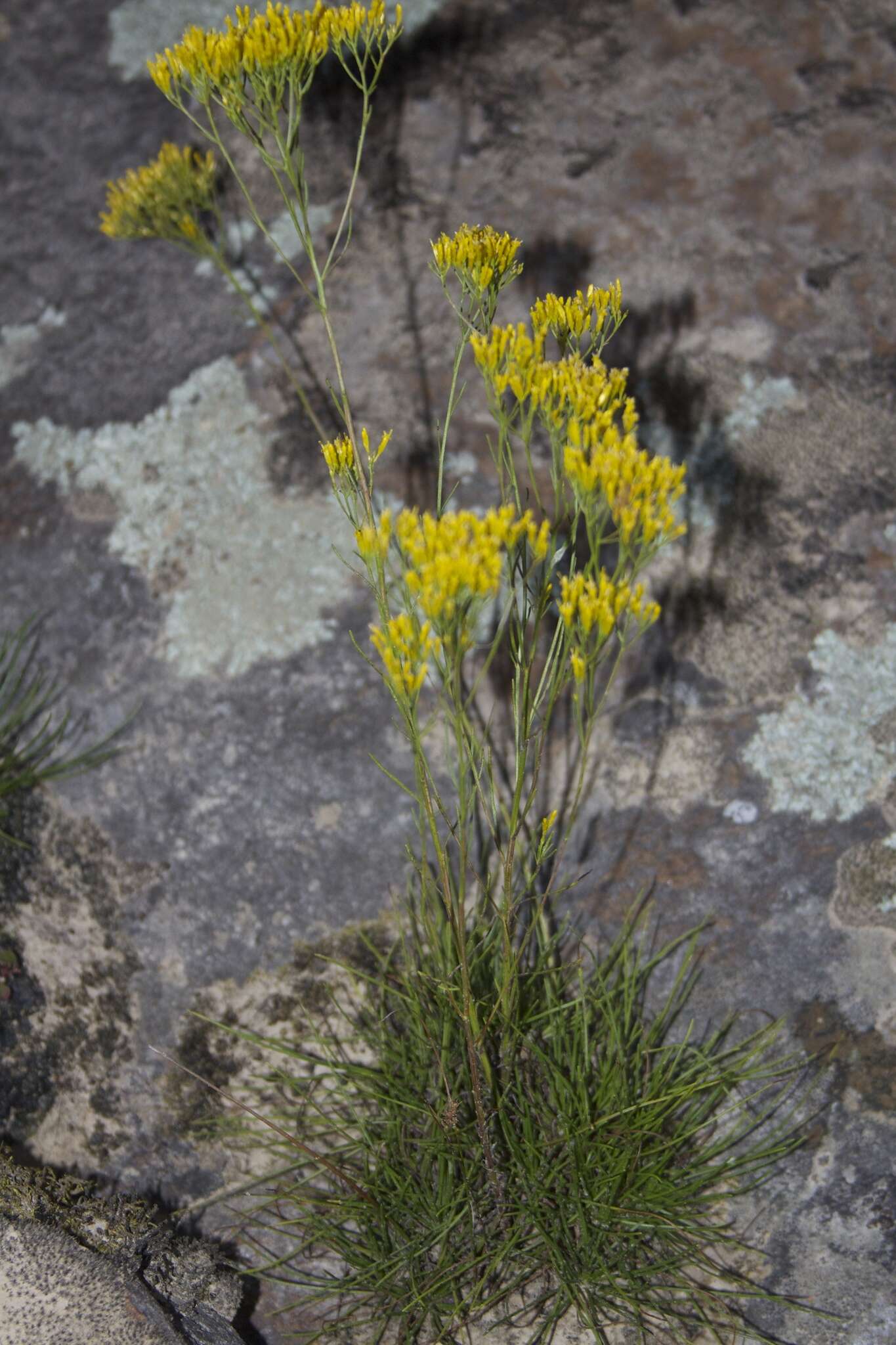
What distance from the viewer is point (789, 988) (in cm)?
195

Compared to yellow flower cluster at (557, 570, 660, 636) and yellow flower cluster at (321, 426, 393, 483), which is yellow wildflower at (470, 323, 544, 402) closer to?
yellow flower cluster at (321, 426, 393, 483)

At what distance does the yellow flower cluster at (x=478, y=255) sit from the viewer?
1.51 metres

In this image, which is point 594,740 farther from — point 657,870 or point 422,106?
point 422,106

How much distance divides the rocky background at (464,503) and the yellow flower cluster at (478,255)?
772mm

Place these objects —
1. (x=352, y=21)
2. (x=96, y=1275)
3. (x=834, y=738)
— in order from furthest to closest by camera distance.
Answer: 1. (x=834, y=738)
2. (x=96, y=1275)
3. (x=352, y=21)

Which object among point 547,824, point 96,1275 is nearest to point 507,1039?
point 547,824

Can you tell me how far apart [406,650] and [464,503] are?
1.05 metres

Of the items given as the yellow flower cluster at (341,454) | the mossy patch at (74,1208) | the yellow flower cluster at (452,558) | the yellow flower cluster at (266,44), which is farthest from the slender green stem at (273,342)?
the mossy patch at (74,1208)

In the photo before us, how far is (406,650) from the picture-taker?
4.30ft

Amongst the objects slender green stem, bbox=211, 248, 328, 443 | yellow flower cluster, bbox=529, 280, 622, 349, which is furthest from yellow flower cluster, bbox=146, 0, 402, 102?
slender green stem, bbox=211, 248, 328, 443

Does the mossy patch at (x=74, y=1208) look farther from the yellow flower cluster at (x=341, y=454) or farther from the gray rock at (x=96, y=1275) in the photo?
the yellow flower cluster at (x=341, y=454)

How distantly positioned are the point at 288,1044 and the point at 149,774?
2.01 ft

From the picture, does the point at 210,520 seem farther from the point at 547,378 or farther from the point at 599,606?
the point at 599,606

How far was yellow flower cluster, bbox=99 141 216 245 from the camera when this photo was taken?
2.32 m
